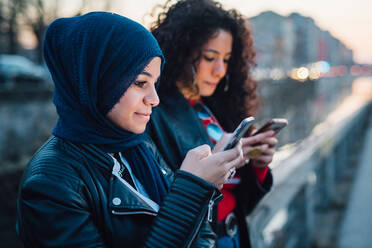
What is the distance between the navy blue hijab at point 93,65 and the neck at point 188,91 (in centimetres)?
75

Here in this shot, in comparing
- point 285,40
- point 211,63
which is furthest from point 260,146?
point 285,40

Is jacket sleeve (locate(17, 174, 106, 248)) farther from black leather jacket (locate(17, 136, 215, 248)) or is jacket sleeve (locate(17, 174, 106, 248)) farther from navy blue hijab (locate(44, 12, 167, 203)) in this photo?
navy blue hijab (locate(44, 12, 167, 203))

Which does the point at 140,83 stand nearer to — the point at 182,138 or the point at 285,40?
the point at 182,138

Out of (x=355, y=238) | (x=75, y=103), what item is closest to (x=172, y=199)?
(x=75, y=103)

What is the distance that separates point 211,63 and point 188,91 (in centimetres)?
20

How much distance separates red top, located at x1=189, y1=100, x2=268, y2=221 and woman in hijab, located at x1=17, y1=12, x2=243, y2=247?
72 cm

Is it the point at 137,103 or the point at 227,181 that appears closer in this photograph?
the point at 137,103

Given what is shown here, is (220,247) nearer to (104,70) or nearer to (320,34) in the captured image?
(104,70)

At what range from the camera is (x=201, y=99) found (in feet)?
6.80

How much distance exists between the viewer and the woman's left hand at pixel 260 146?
1.74m

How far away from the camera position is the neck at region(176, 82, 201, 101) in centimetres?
186

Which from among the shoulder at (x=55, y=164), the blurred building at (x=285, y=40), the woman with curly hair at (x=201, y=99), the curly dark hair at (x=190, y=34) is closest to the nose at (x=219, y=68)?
the woman with curly hair at (x=201, y=99)

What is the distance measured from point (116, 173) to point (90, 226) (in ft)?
0.60

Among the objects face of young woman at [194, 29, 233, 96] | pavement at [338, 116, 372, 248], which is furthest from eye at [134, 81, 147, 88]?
pavement at [338, 116, 372, 248]
